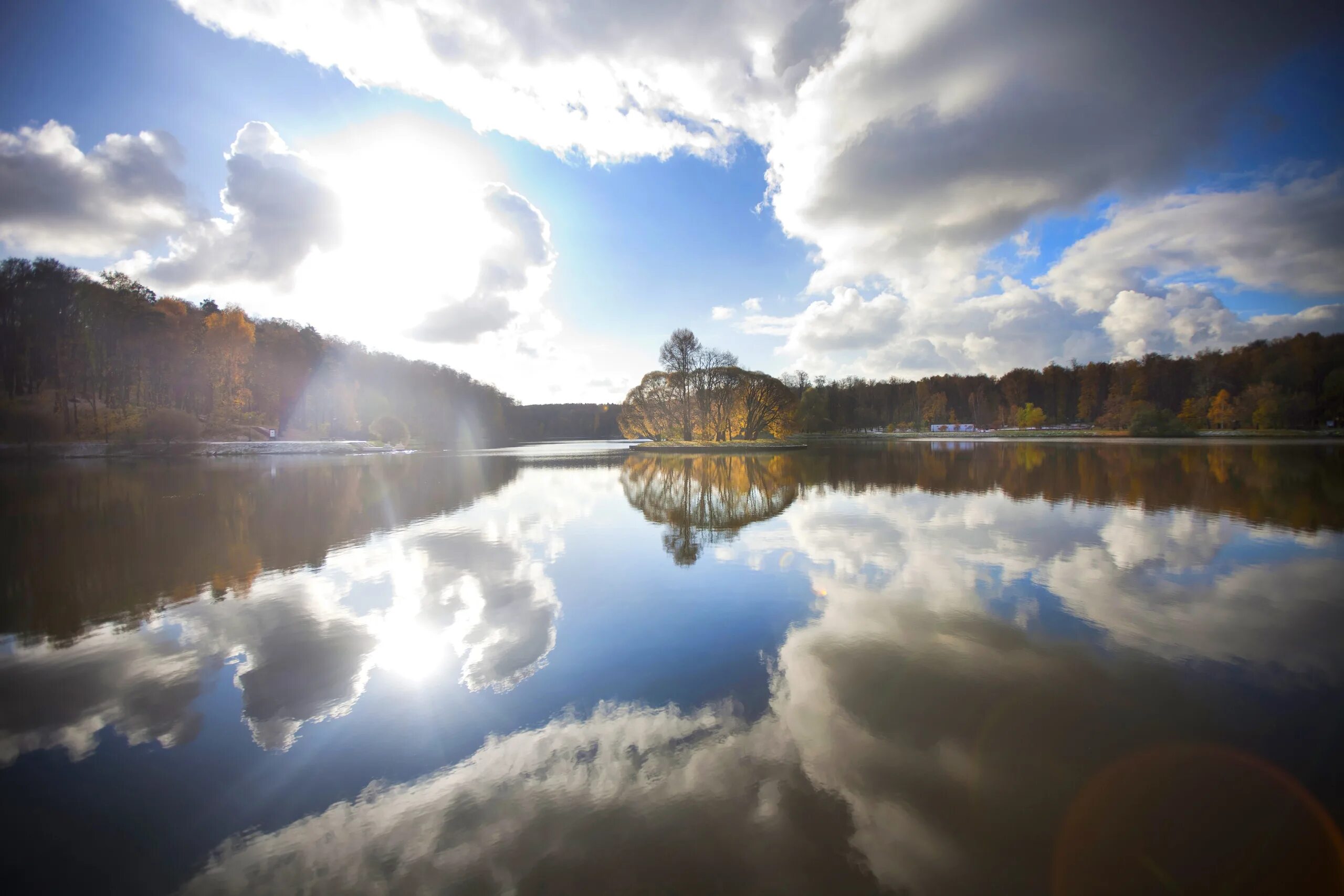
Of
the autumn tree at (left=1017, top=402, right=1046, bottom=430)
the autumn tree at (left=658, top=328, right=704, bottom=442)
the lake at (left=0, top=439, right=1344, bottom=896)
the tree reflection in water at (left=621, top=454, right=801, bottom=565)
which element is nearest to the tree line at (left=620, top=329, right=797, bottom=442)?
the autumn tree at (left=658, top=328, right=704, bottom=442)

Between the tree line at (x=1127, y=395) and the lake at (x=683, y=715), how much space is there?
61065mm

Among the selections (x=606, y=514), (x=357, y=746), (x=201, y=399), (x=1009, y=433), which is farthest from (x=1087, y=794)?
(x=1009, y=433)

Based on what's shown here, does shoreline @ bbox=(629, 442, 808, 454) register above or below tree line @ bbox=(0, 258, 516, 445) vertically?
below

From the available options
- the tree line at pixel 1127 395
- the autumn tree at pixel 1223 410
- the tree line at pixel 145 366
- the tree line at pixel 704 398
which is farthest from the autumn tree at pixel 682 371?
the autumn tree at pixel 1223 410

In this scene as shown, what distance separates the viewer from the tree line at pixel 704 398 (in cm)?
5641

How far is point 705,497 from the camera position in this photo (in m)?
16.6

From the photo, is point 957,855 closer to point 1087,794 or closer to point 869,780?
point 869,780

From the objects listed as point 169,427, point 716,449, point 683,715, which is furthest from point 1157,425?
point 169,427

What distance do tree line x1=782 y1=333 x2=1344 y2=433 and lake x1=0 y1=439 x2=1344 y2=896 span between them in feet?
200

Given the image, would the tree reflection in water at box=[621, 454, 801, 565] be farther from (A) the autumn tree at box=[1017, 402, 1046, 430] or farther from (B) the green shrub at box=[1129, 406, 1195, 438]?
(A) the autumn tree at box=[1017, 402, 1046, 430]

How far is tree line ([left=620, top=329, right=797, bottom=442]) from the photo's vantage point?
56.4 m

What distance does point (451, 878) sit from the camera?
2537 millimetres

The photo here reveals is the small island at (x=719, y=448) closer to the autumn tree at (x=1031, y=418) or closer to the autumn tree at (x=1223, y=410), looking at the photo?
the autumn tree at (x=1223, y=410)

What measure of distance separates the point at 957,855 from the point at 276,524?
580 inches
